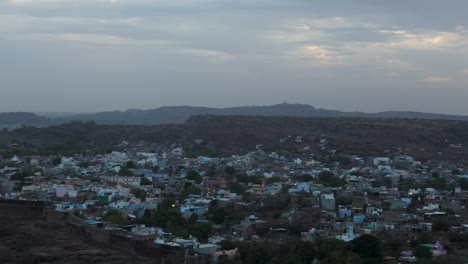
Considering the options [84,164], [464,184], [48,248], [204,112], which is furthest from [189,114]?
[48,248]

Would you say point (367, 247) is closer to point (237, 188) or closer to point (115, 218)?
point (115, 218)

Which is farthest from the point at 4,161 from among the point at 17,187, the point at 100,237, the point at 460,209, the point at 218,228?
the point at 100,237

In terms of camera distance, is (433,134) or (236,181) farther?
(433,134)

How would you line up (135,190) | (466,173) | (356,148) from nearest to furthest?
(135,190) < (466,173) < (356,148)

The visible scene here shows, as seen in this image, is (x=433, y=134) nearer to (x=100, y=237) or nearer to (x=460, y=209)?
(x=460, y=209)

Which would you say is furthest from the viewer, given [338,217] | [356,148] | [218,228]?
[356,148]

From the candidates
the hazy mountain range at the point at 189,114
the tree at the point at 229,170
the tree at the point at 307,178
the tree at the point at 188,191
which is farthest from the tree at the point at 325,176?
the hazy mountain range at the point at 189,114
